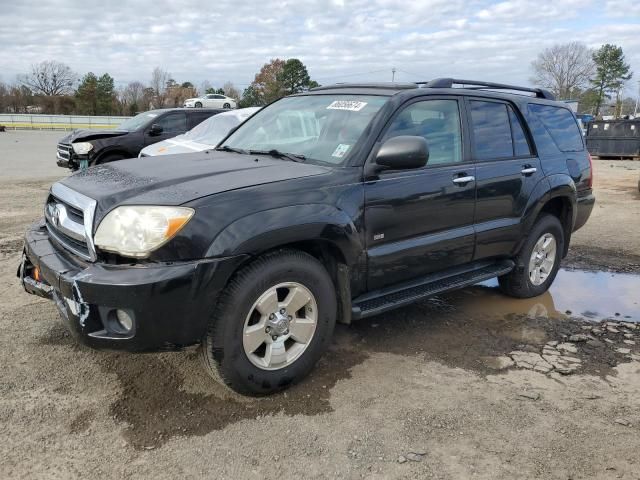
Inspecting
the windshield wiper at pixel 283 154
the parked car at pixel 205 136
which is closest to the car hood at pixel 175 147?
the parked car at pixel 205 136

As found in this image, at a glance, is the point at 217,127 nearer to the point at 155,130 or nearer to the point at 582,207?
the point at 155,130

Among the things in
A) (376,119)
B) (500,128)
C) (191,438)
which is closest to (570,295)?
(500,128)

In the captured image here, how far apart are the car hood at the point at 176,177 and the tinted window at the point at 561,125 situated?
8.78ft

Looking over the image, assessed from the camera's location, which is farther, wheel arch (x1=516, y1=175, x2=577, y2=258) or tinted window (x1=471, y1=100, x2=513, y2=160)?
wheel arch (x1=516, y1=175, x2=577, y2=258)

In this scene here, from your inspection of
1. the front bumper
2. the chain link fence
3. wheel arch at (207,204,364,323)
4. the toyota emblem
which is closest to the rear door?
wheel arch at (207,204,364,323)

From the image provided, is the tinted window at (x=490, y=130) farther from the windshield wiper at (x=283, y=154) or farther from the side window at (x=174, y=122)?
the side window at (x=174, y=122)

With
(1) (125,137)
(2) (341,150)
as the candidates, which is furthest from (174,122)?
(2) (341,150)

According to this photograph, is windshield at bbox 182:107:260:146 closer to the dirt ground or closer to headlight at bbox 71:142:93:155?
headlight at bbox 71:142:93:155

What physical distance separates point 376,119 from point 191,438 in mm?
2290

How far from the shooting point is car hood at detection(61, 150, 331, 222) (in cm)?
298

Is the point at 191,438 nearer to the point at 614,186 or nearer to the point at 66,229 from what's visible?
the point at 66,229

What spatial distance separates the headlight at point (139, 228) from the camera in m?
2.80

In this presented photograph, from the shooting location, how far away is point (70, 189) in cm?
337

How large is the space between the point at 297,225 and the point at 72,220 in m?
1.32
